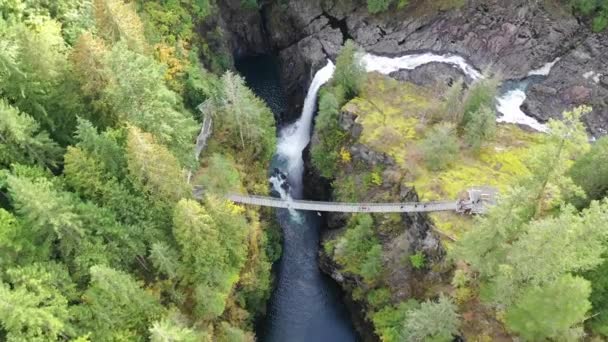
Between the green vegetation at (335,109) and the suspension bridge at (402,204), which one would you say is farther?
the green vegetation at (335,109)

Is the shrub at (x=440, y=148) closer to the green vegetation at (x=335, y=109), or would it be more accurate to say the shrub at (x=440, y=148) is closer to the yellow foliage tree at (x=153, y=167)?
the green vegetation at (x=335, y=109)

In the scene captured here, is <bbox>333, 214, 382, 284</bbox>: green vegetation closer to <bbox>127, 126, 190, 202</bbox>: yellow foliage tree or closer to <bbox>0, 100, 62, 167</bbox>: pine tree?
<bbox>127, 126, 190, 202</bbox>: yellow foliage tree

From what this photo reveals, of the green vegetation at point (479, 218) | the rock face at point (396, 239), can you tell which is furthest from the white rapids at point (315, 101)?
the rock face at point (396, 239)

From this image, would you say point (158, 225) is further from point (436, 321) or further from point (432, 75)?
point (432, 75)

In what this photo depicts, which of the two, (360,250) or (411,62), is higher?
(411,62)

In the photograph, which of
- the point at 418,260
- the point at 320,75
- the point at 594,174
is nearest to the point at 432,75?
the point at 320,75

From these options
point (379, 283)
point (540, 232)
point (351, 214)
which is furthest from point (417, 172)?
point (540, 232)
